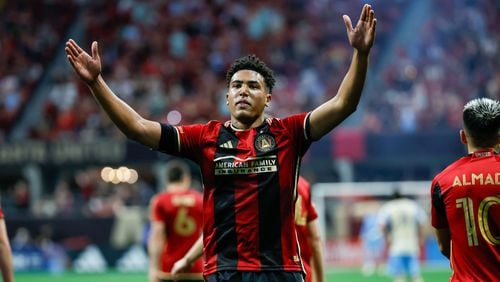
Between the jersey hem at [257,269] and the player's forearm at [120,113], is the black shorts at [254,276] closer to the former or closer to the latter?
the jersey hem at [257,269]

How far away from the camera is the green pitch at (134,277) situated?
20.6 metres

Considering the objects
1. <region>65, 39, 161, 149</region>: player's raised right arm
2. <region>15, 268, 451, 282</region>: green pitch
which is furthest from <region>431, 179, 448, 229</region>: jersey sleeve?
<region>15, 268, 451, 282</region>: green pitch

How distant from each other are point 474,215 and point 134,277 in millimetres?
16846

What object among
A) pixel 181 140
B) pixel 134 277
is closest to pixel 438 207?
pixel 181 140

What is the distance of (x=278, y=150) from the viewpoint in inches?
210

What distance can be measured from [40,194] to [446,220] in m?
21.1

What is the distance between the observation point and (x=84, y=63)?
526cm

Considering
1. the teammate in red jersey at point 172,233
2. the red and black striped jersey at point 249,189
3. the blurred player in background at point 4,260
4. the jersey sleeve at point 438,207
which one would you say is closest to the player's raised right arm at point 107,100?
the red and black striped jersey at point 249,189

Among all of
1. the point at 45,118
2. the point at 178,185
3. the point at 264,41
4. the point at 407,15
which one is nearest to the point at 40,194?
the point at 45,118

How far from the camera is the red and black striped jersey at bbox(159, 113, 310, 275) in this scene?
17.1 ft

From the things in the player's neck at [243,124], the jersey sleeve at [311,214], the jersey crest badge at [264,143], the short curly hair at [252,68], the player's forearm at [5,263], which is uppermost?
the short curly hair at [252,68]

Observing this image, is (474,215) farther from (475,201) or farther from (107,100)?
(107,100)

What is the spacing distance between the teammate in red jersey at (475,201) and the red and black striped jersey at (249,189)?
87cm

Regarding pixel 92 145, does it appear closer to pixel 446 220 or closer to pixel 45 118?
pixel 45 118
